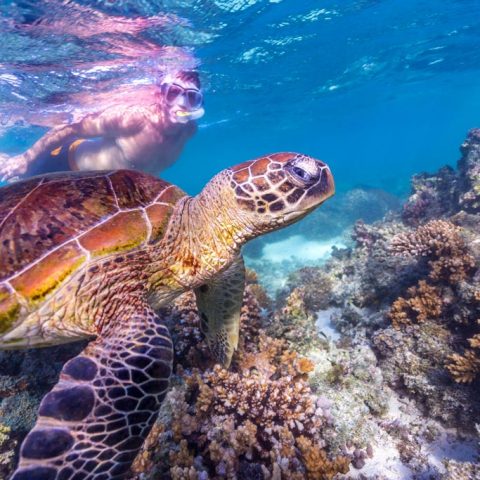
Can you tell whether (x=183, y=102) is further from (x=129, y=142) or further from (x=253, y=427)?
(x=253, y=427)

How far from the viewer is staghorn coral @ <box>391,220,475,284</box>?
3727mm

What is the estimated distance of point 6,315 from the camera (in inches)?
87.6

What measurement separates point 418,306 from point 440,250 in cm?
91

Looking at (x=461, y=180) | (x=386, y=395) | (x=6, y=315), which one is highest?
(x=6, y=315)

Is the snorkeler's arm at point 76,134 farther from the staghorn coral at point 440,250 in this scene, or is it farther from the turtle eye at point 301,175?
the turtle eye at point 301,175

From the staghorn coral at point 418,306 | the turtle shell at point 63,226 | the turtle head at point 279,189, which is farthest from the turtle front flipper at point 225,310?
the staghorn coral at point 418,306

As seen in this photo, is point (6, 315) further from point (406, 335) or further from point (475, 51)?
point (475, 51)

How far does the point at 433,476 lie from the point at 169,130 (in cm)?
830

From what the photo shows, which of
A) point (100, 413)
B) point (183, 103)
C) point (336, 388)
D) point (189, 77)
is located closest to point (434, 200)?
point (336, 388)

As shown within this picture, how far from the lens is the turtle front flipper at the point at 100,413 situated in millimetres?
1703

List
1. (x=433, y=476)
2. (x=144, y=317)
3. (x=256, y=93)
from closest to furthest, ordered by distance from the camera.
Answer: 1. (x=144, y=317)
2. (x=433, y=476)
3. (x=256, y=93)

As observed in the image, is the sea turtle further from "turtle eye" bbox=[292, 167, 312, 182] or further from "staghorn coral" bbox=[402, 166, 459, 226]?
"staghorn coral" bbox=[402, 166, 459, 226]

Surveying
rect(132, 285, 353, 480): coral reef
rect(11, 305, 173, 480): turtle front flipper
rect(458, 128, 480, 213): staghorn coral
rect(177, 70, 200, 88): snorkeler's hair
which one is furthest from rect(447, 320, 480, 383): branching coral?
rect(177, 70, 200, 88): snorkeler's hair

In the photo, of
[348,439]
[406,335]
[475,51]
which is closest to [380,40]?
[475,51]
